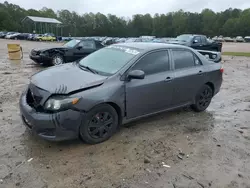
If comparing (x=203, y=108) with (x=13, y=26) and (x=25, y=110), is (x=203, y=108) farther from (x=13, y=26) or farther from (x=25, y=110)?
(x=13, y=26)

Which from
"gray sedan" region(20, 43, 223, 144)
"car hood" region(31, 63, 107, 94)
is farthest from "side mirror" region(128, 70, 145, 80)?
"car hood" region(31, 63, 107, 94)

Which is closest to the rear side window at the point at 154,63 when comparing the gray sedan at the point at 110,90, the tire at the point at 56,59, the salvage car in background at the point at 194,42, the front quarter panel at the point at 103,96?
the gray sedan at the point at 110,90

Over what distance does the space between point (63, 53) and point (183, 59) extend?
8066 mm

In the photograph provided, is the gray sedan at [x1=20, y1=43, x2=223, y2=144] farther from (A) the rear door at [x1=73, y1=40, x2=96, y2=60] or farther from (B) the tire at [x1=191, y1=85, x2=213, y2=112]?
(A) the rear door at [x1=73, y1=40, x2=96, y2=60]

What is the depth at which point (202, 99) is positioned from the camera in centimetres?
545

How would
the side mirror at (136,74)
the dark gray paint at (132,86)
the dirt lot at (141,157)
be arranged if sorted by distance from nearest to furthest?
1. the dirt lot at (141,157)
2. the dark gray paint at (132,86)
3. the side mirror at (136,74)

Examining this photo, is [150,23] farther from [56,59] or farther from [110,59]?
[110,59]

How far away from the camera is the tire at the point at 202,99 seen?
536 centimetres

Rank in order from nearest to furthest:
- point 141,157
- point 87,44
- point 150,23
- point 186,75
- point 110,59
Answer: point 141,157 < point 110,59 < point 186,75 < point 87,44 < point 150,23

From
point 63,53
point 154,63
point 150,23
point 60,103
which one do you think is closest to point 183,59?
point 154,63

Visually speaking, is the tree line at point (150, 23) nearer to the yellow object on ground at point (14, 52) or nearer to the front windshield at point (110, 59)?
the yellow object on ground at point (14, 52)

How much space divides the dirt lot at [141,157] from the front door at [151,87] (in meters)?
0.45

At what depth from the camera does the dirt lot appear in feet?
9.85

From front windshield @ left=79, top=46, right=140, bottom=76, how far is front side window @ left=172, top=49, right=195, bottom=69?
92 centimetres
